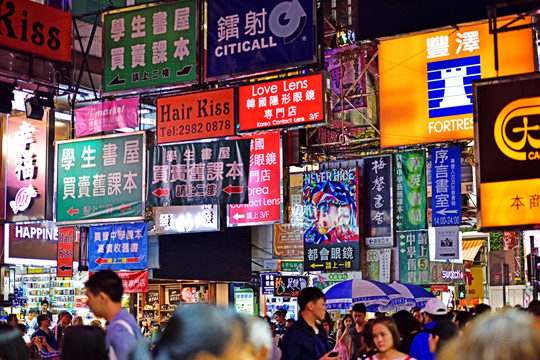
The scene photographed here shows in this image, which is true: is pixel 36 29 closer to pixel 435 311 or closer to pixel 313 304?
pixel 435 311

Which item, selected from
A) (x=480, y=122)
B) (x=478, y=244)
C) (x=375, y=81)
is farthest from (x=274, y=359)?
(x=478, y=244)

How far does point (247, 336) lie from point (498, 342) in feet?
1.94

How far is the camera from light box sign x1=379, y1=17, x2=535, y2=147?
51.6ft

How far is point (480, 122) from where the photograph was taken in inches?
354

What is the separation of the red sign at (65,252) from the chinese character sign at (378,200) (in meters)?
7.17

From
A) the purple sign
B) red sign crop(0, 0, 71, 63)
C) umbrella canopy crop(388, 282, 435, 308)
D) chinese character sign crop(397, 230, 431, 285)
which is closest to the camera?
red sign crop(0, 0, 71, 63)

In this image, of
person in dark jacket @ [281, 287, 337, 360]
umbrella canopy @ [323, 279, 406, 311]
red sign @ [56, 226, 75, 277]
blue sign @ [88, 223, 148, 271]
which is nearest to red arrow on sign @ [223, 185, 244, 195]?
umbrella canopy @ [323, 279, 406, 311]

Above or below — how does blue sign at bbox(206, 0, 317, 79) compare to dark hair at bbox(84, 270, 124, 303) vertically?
above

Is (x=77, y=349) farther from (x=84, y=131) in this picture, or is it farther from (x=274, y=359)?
(x=84, y=131)

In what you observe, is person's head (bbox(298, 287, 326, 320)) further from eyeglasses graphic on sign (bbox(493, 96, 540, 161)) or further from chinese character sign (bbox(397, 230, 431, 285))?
chinese character sign (bbox(397, 230, 431, 285))

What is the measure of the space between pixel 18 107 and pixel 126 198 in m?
5.50

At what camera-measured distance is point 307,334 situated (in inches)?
253

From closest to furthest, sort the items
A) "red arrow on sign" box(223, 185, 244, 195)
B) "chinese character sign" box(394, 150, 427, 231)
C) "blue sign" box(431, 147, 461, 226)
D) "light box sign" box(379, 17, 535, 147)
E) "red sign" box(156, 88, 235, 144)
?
→ "red sign" box(156, 88, 235, 144) < "red arrow on sign" box(223, 185, 244, 195) < "light box sign" box(379, 17, 535, 147) < "blue sign" box(431, 147, 461, 226) < "chinese character sign" box(394, 150, 427, 231)

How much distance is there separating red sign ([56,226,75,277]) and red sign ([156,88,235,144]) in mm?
7790
